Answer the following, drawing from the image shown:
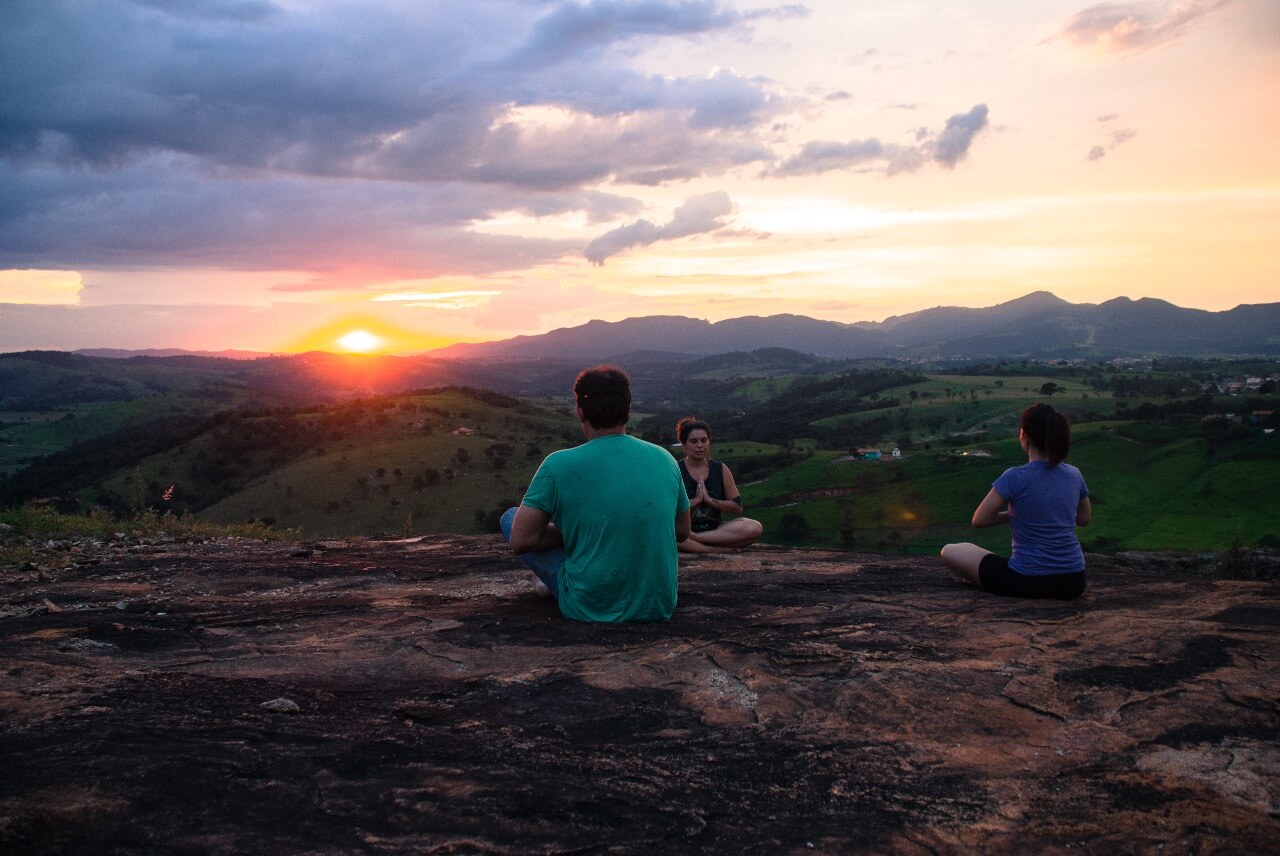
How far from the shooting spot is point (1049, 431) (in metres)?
5.73

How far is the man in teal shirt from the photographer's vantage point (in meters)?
4.67

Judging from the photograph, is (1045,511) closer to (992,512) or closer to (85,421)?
(992,512)

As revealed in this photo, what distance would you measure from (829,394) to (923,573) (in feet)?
447

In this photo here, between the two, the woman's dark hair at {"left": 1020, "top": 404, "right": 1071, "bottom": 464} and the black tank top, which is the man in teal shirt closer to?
the woman's dark hair at {"left": 1020, "top": 404, "right": 1071, "bottom": 464}

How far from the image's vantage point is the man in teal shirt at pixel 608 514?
4.67m

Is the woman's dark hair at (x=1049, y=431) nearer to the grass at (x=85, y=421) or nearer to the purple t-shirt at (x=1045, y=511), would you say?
the purple t-shirt at (x=1045, y=511)

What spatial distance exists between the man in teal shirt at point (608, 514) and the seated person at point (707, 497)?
295 centimetres

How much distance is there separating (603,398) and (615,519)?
0.73m

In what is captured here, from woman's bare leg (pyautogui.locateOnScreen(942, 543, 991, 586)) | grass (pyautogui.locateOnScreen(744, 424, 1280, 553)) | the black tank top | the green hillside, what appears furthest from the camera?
the green hillside

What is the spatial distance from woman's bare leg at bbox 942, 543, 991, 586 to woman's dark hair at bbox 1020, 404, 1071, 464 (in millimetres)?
945

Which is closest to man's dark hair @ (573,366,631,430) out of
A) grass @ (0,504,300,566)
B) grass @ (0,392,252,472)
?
grass @ (0,504,300,566)

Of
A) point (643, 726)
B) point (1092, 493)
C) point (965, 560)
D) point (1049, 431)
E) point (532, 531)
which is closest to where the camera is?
point (643, 726)

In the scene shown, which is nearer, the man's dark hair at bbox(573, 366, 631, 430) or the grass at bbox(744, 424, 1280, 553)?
the man's dark hair at bbox(573, 366, 631, 430)

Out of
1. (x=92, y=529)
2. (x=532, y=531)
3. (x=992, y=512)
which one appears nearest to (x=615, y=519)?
(x=532, y=531)
